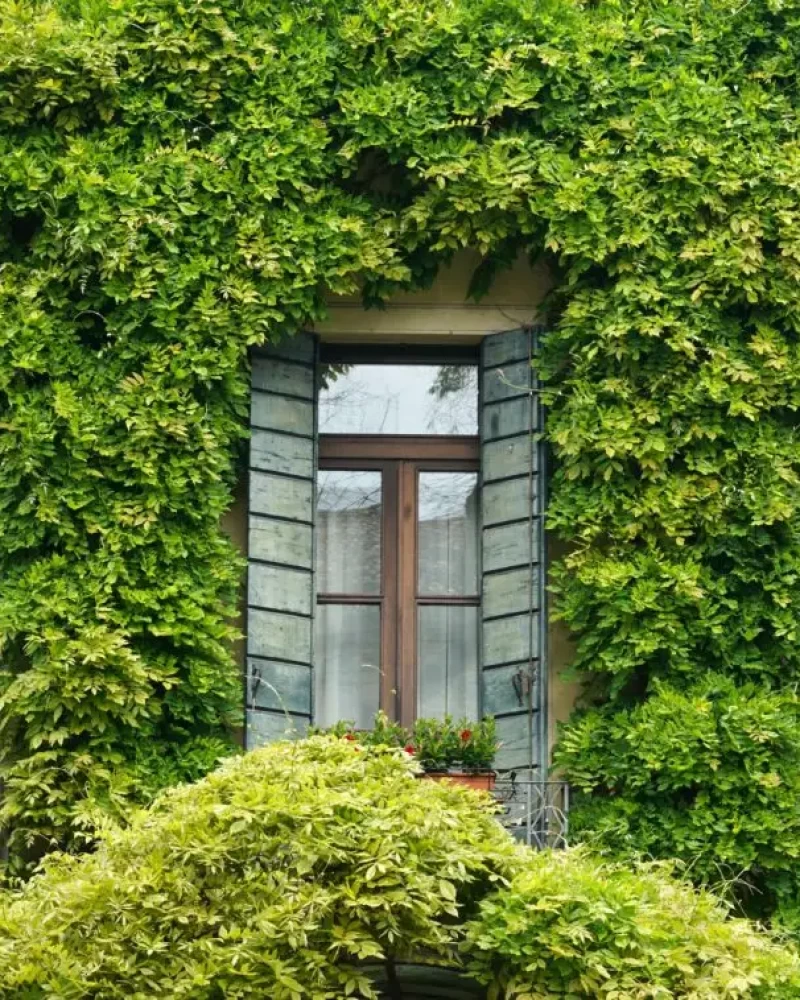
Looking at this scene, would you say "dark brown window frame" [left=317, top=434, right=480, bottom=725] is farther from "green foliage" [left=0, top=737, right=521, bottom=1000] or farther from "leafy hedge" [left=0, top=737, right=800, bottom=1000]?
"green foliage" [left=0, top=737, right=521, bottom=1000]

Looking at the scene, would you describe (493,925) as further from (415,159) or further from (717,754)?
(415,159)

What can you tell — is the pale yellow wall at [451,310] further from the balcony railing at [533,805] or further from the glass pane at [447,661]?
the balcony railing at [533,805]

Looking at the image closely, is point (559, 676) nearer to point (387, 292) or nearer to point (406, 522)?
point (406, 522)

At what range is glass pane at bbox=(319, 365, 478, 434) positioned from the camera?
13.2m

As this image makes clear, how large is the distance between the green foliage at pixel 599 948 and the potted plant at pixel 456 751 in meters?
1.87

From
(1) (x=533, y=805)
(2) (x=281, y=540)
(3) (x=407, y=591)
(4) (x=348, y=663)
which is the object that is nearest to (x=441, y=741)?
(1) (x=533, y=805)

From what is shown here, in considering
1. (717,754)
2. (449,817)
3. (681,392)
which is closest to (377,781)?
(449,817)

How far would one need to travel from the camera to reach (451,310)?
13102mm

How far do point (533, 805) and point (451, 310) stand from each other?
8.97 feet

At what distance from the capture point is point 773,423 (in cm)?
1244

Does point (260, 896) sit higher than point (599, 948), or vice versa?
point (260, 896)

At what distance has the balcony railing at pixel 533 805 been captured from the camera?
12250 millimetres

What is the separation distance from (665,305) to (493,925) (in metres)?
3.81

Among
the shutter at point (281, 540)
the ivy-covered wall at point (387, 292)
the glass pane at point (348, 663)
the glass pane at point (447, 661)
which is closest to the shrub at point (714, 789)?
the ivy-covered wall at point (387, 292)
